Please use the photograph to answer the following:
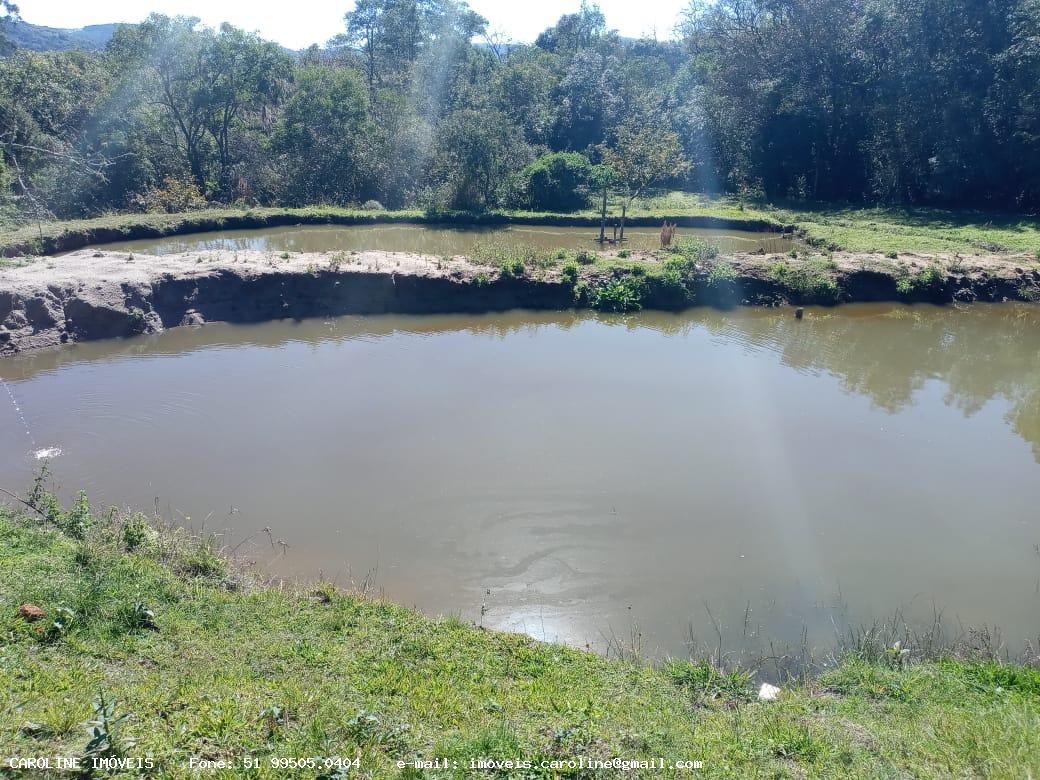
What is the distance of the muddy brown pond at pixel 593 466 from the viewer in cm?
686

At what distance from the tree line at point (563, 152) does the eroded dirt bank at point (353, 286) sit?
6.43 meters

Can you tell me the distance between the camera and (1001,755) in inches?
160

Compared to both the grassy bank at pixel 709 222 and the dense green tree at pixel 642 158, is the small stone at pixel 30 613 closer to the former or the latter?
the grassy bank at pixel 709 222

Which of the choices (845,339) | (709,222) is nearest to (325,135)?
(709,222)

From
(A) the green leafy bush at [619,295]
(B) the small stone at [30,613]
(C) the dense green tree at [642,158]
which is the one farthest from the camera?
(C) the dense green tree at [642,158]

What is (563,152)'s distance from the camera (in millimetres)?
29781

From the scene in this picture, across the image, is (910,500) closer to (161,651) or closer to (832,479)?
(832,479)

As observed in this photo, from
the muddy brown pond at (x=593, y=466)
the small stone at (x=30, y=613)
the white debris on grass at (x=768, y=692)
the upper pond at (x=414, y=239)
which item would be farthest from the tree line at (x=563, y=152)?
the small stone at (x=30, y=613)

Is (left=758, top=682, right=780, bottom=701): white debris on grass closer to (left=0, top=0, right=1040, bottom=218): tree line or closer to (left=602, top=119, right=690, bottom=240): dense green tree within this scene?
(left=602, top=119, right=690, bottom=240): dense green tree

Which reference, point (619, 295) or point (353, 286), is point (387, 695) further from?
point (619, 295)

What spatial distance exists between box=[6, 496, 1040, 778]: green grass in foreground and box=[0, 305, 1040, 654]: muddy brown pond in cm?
98

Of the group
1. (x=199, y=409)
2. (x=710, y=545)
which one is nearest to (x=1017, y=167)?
(x=710, y=545)

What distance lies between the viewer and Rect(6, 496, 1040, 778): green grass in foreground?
3934mm

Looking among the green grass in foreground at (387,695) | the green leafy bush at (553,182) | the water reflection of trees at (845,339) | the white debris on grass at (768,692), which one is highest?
the green leafy bush at (553,182)
